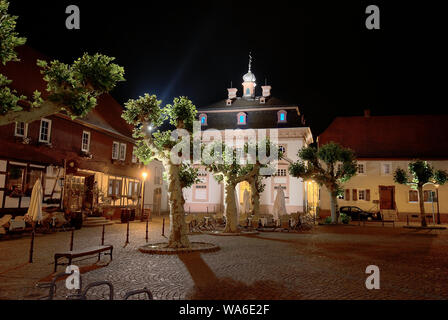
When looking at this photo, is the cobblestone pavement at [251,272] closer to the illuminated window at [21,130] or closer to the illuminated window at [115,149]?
the illuminated window at [21,130]

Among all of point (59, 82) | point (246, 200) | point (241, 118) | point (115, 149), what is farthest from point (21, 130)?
point (241, 118)

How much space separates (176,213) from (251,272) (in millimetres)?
5314

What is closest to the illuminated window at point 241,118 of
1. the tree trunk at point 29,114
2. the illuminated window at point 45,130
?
the illuminated window at point 45,130

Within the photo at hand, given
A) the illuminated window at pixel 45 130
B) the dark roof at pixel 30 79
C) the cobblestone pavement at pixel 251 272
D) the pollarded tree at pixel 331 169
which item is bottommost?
the cobblestone pavement at pixel 251 272

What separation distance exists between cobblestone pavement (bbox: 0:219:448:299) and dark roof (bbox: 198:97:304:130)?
2793cm

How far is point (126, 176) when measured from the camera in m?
32.2

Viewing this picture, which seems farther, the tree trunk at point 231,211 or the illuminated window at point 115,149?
the illuminated window at point 115,149

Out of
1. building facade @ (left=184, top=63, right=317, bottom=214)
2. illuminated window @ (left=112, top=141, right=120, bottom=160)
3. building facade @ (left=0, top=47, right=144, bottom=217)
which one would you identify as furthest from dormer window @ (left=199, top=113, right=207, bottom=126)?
illuminated window @ (left=112, top=141, right=120, bottom=160)

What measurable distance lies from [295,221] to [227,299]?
55.8ft

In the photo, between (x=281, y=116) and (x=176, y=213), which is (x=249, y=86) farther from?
(x=176, y=213)

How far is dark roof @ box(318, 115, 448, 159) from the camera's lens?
37406mm

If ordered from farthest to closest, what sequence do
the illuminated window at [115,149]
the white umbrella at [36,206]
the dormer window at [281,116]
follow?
the dormer window at [281,116]
the illuminated window at [115,149]
the white umbrella at [36,206]

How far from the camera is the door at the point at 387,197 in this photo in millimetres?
35906
